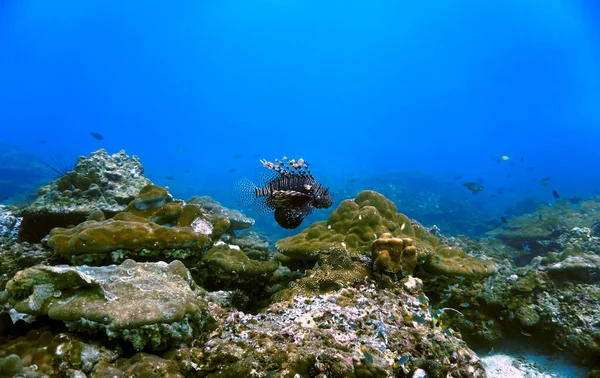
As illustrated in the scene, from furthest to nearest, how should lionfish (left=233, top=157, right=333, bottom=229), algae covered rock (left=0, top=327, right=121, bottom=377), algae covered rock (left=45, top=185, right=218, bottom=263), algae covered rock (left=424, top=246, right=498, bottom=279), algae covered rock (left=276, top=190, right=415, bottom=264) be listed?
algae covered rock (left=276, top=190, right=415, bottom=264)
algae covered rock (left=424, top=246, right=498, bottom=279)
algae covered rock (left=45, top=185, right=218, bottom=263)
lionfish (left=233, top=157, right=333, bottom=229)
algae covered rock (left=0, top=327, right=121, bottom=377)

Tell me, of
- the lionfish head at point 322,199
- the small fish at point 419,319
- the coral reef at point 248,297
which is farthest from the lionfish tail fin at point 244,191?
the small fish at point 419,319

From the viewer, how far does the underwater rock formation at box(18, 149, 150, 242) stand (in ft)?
18.4

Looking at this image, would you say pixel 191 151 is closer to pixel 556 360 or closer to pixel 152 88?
pixel 152 88

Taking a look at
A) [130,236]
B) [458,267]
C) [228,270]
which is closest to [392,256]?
[458,267]

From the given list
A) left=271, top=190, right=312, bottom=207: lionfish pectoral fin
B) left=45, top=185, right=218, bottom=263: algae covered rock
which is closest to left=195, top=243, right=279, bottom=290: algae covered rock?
left=45, top=185, right=218, bottom=263: algae covered rock

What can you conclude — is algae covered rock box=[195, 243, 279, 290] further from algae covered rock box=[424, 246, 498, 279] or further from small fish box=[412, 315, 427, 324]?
algae covered rock box=[424, 246, 498, 279]

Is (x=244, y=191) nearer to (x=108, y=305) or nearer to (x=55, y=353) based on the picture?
(x=108, y=305)

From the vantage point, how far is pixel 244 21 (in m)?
146

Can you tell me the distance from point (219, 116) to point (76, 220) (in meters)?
165

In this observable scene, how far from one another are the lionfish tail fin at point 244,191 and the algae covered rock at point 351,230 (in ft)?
5.34

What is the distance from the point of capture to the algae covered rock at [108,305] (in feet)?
7.86

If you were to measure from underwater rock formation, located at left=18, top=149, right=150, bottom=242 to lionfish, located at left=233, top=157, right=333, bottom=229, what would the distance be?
13.3 feet

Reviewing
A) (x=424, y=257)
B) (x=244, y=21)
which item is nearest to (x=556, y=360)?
(x=424, y=257)

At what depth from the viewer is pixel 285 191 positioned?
12.6ft
